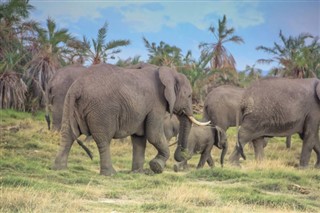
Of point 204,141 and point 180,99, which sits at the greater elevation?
point 180,99

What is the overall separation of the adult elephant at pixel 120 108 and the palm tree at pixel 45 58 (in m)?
19.6

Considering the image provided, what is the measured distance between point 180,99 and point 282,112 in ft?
11.8

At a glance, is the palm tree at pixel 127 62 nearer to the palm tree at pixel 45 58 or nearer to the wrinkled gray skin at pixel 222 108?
the palm tree at pixel 45 58

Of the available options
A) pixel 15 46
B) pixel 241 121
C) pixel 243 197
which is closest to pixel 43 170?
pixel 243 197

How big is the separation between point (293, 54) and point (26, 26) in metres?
16.2

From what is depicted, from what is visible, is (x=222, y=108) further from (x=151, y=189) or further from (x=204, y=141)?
(x=151, y=189)

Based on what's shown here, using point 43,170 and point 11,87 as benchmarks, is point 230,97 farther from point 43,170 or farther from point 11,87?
point 11,87

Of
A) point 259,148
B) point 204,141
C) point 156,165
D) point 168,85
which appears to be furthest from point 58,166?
point 259,148

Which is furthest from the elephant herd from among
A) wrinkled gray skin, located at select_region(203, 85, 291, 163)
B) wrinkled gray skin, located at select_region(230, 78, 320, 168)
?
wrinkled gray skin, located at select_region(203, 85, 291, 163)

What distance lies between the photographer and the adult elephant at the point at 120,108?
12289mm

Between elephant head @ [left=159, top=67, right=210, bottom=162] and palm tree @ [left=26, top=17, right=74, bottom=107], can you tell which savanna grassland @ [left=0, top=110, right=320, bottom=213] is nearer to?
elephant head @ [left=159, top=67, right=210, bottom=162]

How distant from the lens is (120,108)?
41.2ft

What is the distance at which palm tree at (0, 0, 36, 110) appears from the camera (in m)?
30.5

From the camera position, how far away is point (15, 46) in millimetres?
33562
